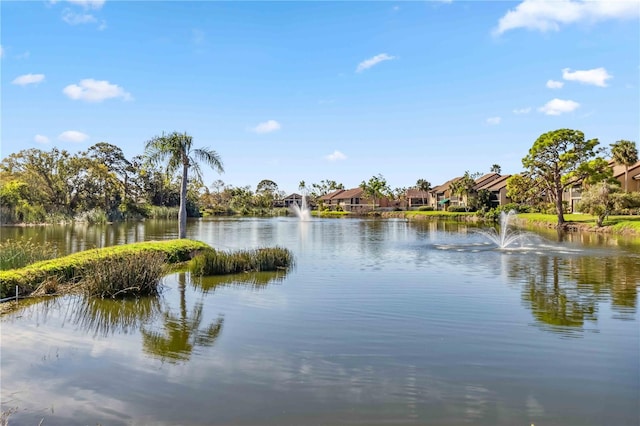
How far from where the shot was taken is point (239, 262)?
1784 cm

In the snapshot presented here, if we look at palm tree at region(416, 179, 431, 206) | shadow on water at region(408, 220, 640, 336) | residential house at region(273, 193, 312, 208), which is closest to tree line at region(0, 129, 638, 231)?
shadow on water at region(408, 220, 640, 336)

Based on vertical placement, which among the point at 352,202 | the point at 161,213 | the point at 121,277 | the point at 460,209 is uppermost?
the point at 352,202

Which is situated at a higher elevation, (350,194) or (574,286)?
(350,194)

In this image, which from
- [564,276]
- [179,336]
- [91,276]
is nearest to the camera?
[179,336]

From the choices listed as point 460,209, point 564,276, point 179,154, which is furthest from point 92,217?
point 460,209

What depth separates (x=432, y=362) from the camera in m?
7.60

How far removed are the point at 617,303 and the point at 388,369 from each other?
8318 mm

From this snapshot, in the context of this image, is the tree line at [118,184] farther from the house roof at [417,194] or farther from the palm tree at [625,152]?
the house roof at [417,194]

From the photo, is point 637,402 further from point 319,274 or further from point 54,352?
point 319,274

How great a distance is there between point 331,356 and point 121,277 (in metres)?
7.11

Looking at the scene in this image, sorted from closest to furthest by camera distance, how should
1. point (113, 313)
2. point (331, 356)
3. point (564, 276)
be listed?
point (331, 356)
point (113, 313)
point (564, 276)

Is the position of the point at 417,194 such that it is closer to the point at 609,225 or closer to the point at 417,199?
the point at 417,199

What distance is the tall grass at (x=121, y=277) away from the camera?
482 inches

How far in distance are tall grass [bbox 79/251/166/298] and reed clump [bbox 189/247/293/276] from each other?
3366mm
